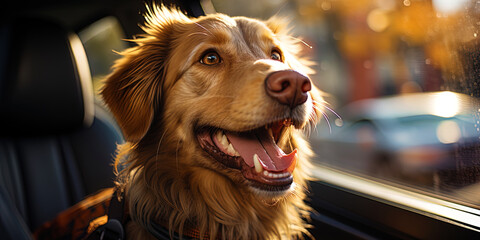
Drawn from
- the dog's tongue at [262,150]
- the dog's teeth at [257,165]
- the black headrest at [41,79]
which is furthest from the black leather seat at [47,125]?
the dog's teeth at [257,165]

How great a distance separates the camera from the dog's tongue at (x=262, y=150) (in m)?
1.51

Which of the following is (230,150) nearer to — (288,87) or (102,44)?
(288,87)

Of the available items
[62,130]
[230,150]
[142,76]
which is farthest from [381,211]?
[62,130]

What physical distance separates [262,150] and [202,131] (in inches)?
12.4

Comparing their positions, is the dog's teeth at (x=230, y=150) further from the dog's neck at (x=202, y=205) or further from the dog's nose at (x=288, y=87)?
the dog's nose at (x=288, y=87)

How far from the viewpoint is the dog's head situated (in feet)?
4.83

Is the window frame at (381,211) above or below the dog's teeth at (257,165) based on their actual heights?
below

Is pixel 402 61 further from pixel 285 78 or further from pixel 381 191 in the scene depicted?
pixel 285 78

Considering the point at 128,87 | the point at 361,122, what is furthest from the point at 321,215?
the point at 361,122

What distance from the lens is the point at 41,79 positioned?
7.56 feet

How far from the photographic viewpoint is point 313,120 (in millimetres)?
1799

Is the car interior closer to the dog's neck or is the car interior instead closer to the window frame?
the window frame

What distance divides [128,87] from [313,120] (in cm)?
97

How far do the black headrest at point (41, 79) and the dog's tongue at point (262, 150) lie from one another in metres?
1.41
